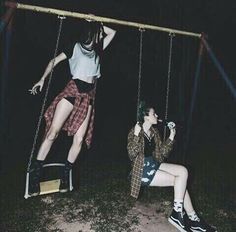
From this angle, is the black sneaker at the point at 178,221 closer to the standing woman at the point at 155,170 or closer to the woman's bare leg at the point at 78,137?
the standing woman at the point at 155,170

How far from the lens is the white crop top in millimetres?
4781

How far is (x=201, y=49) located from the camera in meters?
A: 5.71

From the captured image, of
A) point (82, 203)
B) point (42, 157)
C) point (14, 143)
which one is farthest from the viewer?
point (14, 143)

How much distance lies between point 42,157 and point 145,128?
1524 millimetres

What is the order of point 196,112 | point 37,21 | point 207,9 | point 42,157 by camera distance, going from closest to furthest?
point 42,157 → point 37,21 → point 207,9 → point 196,112

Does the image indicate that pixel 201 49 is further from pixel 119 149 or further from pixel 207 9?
pixel 207 9

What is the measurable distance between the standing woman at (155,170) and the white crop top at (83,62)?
855 mm

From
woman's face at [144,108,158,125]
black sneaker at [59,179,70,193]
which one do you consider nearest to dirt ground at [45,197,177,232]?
black sneaker at [59,179,70,193]

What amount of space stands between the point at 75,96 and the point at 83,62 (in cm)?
50

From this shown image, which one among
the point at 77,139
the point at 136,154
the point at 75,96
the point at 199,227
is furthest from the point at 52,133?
the point at 199,227

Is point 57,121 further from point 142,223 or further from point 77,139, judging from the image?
point 142,223

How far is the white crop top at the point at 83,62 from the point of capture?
478 centimetres

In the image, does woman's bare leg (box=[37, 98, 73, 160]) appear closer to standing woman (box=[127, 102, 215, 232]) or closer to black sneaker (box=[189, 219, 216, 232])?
standing woman (box=[127, 102, 215, 232])

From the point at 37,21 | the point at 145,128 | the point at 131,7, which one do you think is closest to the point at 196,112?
the point at 131,7
